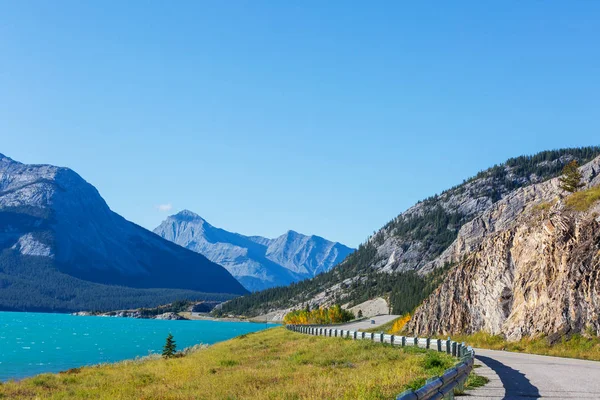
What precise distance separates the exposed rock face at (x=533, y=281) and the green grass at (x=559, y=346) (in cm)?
87

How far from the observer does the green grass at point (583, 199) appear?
4534 centimetres

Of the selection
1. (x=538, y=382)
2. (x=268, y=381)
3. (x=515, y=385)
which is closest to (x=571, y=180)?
(x=538, y=382)

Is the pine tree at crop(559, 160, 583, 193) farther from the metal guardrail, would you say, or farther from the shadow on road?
the shadow on road

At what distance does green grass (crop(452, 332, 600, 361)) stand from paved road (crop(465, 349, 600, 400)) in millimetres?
9878

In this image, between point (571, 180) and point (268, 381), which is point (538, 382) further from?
point (571, 180)

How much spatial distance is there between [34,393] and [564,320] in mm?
36095

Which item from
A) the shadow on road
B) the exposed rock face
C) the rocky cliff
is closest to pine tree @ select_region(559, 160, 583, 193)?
the rocky cliff

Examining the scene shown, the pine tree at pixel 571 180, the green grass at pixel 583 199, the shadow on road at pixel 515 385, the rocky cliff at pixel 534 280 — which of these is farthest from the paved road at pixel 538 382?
the pine tree at pixel 571 180

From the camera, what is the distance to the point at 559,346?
38562mm

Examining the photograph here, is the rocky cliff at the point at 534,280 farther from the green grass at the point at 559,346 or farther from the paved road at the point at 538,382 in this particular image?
the paved road at the point at 538,382

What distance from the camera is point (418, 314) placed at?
268 feet

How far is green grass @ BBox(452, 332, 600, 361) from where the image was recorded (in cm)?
3506

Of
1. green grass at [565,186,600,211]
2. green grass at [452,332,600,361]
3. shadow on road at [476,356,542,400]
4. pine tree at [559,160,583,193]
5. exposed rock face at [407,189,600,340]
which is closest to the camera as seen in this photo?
shadow on road at [476,356,542,400]

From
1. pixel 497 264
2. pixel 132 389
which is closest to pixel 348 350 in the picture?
pixel 132 389
